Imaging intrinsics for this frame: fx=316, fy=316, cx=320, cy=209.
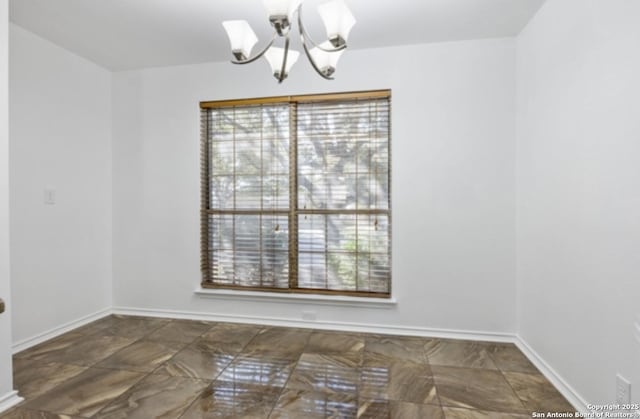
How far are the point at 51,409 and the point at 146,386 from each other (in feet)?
1.56

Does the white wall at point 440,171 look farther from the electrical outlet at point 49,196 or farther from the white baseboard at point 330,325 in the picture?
the electrical outlet at point 49,196

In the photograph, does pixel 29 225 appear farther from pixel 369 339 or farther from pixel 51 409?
pixel 369 339

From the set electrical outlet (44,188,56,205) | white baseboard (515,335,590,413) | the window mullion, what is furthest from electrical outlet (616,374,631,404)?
electrical outlet (44,188,56,205)

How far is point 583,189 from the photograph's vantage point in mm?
1747

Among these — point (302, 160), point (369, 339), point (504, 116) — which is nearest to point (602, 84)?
point (504, 116)

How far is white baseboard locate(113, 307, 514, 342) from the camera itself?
268 cm

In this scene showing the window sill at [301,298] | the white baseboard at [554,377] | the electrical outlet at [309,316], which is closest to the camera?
the white baseboard at [554,377]

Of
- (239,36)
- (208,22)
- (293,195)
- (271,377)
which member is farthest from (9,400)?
(208,22)

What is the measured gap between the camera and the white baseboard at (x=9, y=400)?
5.90 ft

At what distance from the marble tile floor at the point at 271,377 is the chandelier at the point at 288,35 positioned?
6.22ft

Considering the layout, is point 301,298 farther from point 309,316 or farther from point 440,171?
point 440,171

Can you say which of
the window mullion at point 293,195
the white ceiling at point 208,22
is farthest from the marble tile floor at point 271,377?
the white ceiling at point 208,22

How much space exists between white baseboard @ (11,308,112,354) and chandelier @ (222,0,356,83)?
9.05 feet

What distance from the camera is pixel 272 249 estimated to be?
9.96 feet
